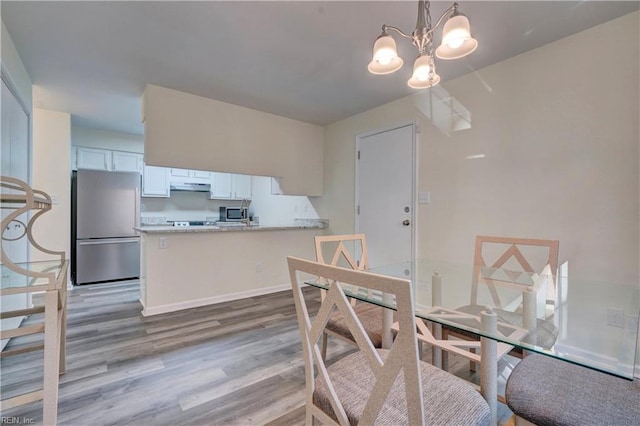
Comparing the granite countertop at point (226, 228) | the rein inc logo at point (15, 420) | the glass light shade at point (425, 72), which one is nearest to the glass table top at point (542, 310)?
the glass light shade at point (425, 72)

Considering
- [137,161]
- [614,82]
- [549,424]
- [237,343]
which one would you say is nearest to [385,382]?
[549,424]

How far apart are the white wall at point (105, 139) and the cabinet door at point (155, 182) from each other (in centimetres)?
37

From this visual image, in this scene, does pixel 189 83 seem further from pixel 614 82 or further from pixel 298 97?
pixel 614 82

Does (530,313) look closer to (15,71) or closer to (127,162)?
(15,71)

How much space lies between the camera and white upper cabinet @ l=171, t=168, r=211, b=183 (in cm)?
503

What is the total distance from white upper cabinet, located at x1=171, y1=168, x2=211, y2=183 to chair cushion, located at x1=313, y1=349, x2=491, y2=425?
4.71m

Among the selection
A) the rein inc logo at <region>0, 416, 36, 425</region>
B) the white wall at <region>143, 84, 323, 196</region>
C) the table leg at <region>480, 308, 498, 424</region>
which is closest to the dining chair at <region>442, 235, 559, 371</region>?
the table leg at <region>480, 308, 498, 424</region>

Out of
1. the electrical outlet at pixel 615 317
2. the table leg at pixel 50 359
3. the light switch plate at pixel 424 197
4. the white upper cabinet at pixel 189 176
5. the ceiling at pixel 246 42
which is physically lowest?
the table leg at pixel 50 359

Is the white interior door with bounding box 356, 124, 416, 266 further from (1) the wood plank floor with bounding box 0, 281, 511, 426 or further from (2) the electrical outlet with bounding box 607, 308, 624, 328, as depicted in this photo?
(2) the electrical outlet with bounding box 607, 308, 624, 328

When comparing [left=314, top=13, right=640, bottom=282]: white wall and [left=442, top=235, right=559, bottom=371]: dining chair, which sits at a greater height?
[left=314, top=13, right=640, bottom=282]: white wall

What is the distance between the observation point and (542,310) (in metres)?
1.30

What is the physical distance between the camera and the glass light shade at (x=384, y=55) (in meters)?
1.42

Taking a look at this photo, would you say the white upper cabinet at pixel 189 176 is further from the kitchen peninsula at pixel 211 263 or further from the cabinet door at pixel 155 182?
the kitchen peninsula at pixel 211 263

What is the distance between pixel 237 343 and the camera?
7.60ft
